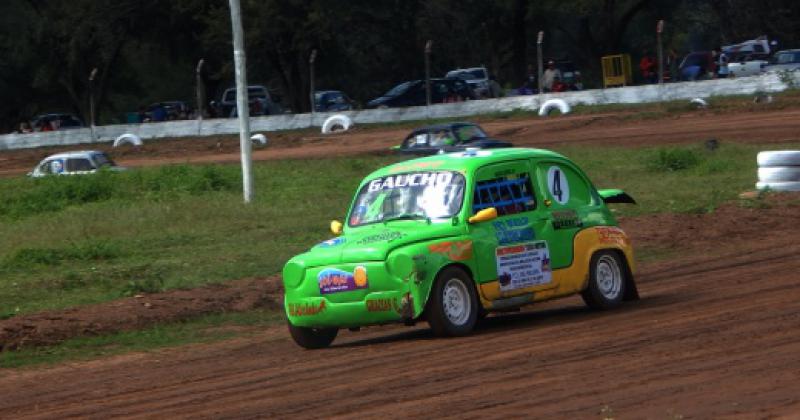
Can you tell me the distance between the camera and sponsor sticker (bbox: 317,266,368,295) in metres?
11.5

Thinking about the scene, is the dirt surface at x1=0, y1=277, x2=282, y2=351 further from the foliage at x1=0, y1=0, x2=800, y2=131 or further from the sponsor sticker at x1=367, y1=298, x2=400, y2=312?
the foliage at x1=0, y1=0, x2=800, y2=131

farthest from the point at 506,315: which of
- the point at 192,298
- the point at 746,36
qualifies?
the point at 746,36

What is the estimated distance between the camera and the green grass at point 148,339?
13031mm

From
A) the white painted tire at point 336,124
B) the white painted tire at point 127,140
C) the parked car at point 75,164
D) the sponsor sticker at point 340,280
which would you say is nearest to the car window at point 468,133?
the parked car at point 75,164

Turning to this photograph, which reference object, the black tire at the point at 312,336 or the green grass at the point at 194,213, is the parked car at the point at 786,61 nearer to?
the green grass at the point at 194,213

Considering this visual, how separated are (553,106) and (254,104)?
16.3 meters

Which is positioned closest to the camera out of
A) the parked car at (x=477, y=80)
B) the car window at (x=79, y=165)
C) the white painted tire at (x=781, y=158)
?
the white painted tire at (x=781, y=158)

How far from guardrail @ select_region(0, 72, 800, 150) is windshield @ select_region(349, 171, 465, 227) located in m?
28.9

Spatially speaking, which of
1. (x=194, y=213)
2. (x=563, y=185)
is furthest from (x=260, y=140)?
(x=563, y=185)

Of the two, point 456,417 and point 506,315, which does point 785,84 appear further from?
point 456,417

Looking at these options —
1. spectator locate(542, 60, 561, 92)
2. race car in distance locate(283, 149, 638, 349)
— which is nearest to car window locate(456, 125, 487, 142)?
spectator locate(542, 60, 561, 92)

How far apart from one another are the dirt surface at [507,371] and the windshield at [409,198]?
106 centimetres

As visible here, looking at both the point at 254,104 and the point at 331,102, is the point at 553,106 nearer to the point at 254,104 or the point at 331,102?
the point at 331,102

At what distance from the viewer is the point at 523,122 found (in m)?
41.5
